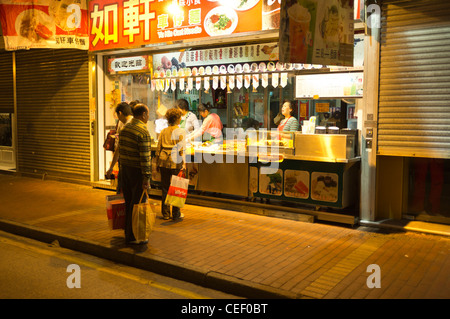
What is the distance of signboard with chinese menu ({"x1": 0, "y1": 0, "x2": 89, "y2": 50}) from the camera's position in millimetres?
10109

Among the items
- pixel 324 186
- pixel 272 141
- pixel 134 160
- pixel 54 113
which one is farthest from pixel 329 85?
pixel 54 113

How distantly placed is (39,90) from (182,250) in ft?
27.8

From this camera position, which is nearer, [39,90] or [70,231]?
[70,231]

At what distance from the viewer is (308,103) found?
10.9 meters

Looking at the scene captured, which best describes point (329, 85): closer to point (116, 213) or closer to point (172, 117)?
point (172, 117)

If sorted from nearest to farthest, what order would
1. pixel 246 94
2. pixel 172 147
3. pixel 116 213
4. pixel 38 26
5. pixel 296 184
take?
1. pixel 116 213
2. pixel 172 147
3. pixel 296 184
4. pixel 38 26
5. pixel 246 94

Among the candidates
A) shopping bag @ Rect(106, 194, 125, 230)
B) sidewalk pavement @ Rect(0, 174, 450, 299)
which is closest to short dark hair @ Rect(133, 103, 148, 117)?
shopping bag @ Rect(106, 194, 125, 230)

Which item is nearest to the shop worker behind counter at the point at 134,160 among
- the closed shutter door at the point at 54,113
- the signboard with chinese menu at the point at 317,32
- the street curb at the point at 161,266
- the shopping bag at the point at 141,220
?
the shopping bag at the point at 141,220

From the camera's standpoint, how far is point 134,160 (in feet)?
20.0

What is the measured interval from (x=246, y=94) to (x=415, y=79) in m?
5.65

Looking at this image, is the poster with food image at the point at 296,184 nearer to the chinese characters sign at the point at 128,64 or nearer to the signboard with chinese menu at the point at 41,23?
the chinese characters sign at the point at 128,64

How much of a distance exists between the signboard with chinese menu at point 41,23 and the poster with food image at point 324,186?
6.73 metres
